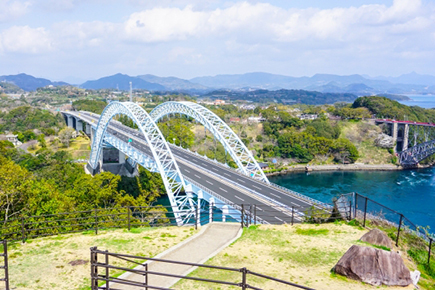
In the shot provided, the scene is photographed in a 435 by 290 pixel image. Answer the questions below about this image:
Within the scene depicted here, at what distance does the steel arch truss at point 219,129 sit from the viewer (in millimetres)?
48256

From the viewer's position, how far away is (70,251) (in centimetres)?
1149

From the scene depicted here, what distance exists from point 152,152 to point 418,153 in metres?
74.6

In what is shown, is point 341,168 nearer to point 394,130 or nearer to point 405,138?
point 405,138

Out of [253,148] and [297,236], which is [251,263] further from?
[253,148]

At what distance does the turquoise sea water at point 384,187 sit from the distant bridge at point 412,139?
4.47 meters

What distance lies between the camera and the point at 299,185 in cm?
6862

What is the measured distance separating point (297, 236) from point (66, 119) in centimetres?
12499

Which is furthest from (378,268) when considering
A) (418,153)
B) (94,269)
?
(418,153)

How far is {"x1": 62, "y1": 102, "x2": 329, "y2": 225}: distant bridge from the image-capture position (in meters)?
33.0

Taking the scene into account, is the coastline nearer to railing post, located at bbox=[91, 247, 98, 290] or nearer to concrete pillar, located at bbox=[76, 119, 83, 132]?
concrete pillar, located at bbox=[76, 119, 83, 132]

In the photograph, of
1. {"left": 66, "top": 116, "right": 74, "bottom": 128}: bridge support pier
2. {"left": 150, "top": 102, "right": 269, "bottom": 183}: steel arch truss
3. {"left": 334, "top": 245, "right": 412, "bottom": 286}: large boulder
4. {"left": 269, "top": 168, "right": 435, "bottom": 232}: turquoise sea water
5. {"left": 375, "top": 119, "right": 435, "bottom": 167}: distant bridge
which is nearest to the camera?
{"left": 334, "top": 245, "right": 412, "bottom": 286}: large boulder

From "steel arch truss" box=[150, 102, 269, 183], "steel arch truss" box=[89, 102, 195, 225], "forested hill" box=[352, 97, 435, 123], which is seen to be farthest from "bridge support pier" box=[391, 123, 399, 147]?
"steel arch truss" box=[89, 102, 195, 225]

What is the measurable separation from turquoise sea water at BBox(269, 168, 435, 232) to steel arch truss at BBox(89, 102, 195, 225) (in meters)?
26.0

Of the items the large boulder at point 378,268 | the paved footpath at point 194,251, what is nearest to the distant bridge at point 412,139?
the paved footpath at point 194,251
